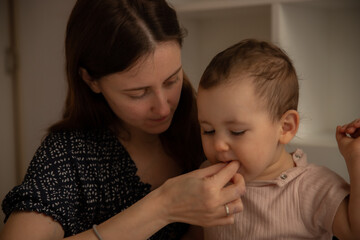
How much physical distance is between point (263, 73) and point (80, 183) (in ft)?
2.09

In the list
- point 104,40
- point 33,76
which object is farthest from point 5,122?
point 104,40

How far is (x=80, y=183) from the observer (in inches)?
51.3

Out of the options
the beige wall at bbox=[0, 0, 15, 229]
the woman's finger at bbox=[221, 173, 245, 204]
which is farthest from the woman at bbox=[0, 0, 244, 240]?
the beige wall at bbox=[0, 0, 15, 229]

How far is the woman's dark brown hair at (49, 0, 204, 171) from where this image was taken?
1159mm

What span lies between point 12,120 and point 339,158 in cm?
185

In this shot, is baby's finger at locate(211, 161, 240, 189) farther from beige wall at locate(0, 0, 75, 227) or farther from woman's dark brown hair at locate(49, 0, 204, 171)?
beige wall at locate(0, 0, 75, 227)

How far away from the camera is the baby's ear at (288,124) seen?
1.06 m

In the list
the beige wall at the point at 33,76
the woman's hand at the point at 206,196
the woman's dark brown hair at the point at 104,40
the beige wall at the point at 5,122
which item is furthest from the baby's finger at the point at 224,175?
the beige wall at the point at 5,122

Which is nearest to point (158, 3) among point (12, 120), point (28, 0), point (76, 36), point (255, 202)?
point (76, 36)

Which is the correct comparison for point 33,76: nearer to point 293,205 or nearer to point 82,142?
point 82,142

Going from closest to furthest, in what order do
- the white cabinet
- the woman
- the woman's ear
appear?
the woman < the woman's ear < the white cabinet

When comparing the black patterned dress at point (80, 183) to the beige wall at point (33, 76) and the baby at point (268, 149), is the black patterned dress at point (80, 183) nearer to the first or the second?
the baby at point (268, 149)

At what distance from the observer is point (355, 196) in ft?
3.10

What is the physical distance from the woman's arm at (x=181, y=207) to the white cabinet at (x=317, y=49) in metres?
0.68
